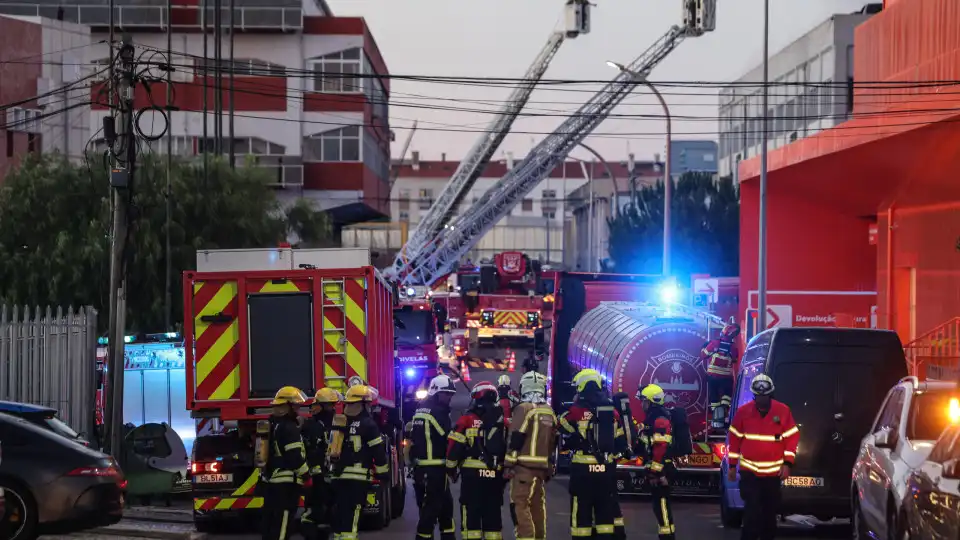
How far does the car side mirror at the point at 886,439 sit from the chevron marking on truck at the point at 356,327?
18.2ft

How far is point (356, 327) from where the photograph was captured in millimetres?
16625

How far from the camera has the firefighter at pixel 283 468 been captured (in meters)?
14.0

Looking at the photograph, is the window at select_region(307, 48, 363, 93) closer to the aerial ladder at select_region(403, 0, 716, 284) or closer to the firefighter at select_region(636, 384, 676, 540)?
the aerial ladder at select_region(403, 0, 716, 284)

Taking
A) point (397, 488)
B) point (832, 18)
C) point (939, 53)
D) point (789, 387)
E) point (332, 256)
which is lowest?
point (397, 488)

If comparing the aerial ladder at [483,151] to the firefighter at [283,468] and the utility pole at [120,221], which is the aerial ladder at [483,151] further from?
the firefighter at [283,468]

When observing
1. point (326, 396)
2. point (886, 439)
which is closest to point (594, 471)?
point (886, 439)

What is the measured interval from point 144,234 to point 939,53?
18.4 m

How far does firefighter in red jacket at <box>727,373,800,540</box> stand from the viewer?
14.5 m

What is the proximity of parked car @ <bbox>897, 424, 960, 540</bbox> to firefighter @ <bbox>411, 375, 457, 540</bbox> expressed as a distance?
4.07 m

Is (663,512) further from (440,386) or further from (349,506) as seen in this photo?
(349,506)

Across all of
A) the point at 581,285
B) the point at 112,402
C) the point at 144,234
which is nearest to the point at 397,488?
the point at 112,402

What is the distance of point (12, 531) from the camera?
14000mm

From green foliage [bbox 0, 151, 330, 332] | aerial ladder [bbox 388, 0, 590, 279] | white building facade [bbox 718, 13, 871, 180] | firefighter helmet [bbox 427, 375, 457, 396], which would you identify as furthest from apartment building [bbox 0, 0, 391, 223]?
firefighter helmet [bbox 427, 375, 457, 396]

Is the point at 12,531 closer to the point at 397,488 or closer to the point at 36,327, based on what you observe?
the point at 397,488
